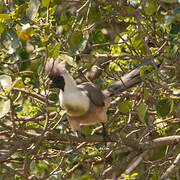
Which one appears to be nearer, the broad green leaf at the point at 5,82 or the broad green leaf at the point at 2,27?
the broad green leaf at the point at 5,82

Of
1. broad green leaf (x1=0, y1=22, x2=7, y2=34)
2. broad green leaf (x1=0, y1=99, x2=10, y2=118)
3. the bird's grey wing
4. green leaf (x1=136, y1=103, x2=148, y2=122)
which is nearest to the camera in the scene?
broad green leaf (x1=0, y1=99, x2=10, y2=118)

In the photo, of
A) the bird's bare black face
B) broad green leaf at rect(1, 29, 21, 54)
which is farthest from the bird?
broad green leaf at rect(1, 29, 21, 54)

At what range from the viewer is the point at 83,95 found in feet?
11.2

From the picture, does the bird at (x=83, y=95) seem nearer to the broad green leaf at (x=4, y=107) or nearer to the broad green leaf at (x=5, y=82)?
the broad green leaf at (x=5, y=82)

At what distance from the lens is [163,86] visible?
96.0 inches

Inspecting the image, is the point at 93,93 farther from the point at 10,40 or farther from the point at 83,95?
the point at 10,40

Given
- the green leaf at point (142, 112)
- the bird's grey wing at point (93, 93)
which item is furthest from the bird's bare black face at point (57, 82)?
the green leaf at point (142, 112)

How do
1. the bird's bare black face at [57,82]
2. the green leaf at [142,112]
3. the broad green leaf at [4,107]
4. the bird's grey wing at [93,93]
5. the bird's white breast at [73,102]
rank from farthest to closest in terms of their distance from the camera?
the bird's grey wing at [93,93] → the bird's white breast at [73,102] → the bird's bare black face at [57,82] → the green leaf at [142,112] → the broad green leaf at [4,107]

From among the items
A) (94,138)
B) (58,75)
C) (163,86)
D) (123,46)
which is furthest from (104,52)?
(163,86)

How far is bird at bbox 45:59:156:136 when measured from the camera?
10.3 ft

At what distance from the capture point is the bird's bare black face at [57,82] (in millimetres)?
3070

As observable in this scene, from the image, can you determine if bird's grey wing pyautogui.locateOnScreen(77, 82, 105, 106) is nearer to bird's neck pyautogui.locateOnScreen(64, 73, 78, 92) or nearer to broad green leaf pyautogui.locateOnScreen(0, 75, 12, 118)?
bird's neck pyautogui.locateOnScreen(64, 73, 78, 92)

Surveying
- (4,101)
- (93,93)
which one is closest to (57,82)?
(93,93)

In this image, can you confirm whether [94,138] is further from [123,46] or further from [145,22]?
[145,22]
